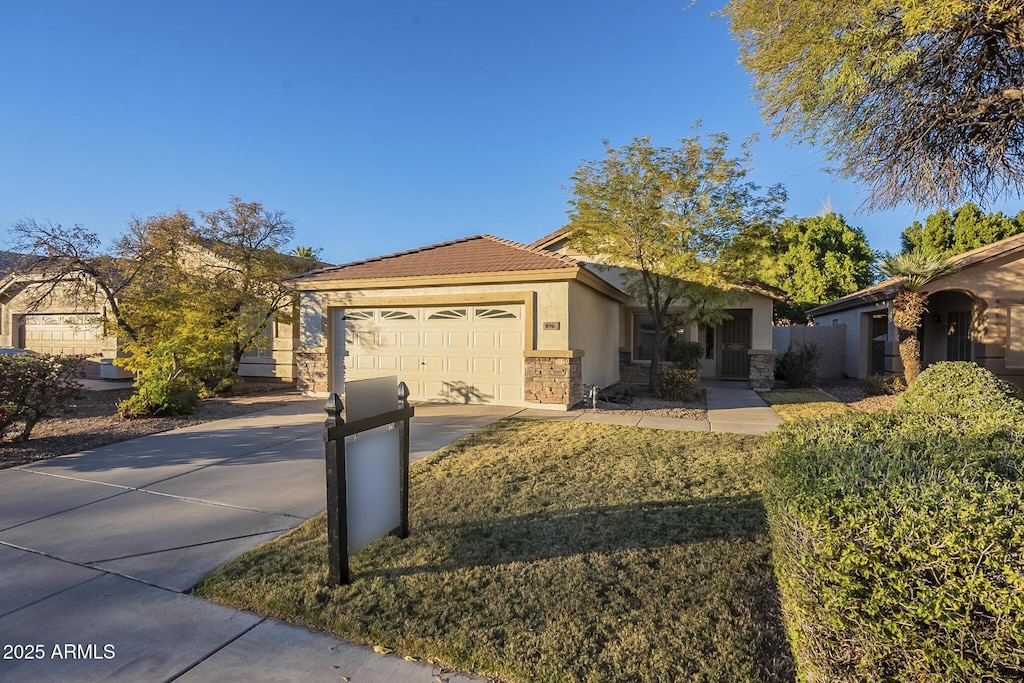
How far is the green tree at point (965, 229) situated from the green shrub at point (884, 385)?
1316cm

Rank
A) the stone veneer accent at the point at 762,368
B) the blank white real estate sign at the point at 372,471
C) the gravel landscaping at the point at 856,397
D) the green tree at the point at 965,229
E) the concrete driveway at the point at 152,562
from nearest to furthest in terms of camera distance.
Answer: the concrete driveway at the point at 152,562 → the blank white real estate sign at the point at 372,471 → the gravel landscaping at the point at 856,397 → the stone veneer accent at the point at 762,368 → the green tree at the point at 965,229

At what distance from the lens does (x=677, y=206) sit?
11453 mm

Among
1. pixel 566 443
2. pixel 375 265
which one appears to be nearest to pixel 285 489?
pixel 566 443

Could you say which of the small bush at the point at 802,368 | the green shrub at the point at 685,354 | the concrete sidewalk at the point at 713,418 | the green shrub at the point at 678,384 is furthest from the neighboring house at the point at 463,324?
the small bush at the point at 802,368

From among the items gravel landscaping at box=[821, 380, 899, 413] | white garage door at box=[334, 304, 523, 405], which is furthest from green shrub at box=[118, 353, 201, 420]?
gravel landscaping at box=[821, 380, 899, 413]

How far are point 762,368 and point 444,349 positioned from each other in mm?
9905

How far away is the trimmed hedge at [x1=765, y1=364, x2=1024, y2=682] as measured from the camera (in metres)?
1.90

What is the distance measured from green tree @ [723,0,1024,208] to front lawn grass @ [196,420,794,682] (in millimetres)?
6259

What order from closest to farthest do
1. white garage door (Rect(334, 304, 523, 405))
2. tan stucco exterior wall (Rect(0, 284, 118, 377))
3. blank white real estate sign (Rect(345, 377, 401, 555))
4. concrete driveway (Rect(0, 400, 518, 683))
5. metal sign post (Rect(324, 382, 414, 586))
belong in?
1. concrete driveway (Rect(0, 400, 518, 683))
2. metal sign post (Rect(324, 382, 414, 586))
3. blank white real estate sign (Rect(345, 377, 401, 555))
4. white garage door (Rect(334, 304, 523, 405))
5. tan stucco exterior wall (Rect(0, 284, 118, 377))

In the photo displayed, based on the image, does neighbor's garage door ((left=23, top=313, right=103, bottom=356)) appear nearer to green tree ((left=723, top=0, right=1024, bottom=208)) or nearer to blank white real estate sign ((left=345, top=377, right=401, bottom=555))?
blank white real estate sign ((left=345, top=377, right=401, bottom=555))

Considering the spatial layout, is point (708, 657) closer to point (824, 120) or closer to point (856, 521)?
point (856, 521)

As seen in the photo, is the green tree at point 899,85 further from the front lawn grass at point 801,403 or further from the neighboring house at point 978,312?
the neighboring house at point 978,312

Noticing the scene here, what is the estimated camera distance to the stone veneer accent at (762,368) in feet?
48.8

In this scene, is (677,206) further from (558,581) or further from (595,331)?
(558,581)
